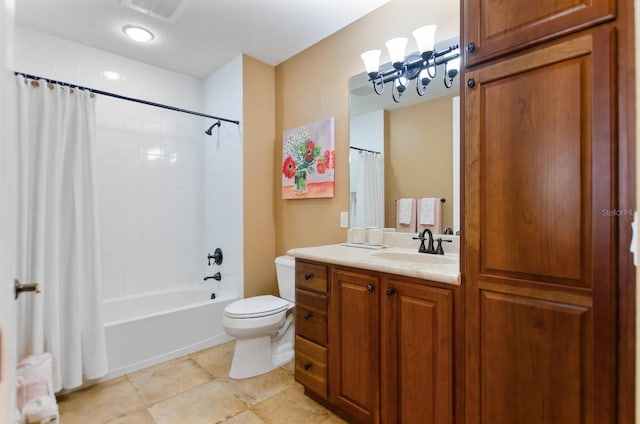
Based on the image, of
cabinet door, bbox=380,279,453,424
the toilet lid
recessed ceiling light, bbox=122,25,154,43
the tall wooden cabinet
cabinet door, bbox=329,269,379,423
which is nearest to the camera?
the tall wooden cabinet

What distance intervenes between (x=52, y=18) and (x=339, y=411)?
3.12 metres

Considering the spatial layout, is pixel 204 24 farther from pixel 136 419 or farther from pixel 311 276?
pixel 136 419

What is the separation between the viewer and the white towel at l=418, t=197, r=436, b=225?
1866mm

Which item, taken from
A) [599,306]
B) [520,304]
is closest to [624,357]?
[599,306]

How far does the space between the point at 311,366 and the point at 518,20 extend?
1787mm

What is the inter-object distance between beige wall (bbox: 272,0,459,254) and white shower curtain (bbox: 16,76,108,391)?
1395mm

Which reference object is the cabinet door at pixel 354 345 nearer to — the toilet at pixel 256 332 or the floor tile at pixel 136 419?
the toilet at pixel 256 332

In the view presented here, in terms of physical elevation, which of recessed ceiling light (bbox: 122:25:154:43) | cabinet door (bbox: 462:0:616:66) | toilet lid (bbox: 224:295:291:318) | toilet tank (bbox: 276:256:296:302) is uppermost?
recessed ceiling light (bbox: 122:25:154:43)

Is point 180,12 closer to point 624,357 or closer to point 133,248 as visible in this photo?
point 133,248

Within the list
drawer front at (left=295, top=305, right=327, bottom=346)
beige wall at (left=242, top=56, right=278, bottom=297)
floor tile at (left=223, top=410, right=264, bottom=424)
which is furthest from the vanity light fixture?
floor tile at (left=223, top=410, right=264, bottom=424)

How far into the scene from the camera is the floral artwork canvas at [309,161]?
7.88 ft

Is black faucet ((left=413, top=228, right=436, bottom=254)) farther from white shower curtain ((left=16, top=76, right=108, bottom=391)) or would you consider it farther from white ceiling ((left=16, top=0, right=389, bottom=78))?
white shower curtain ((left=16, top=76, right=108, bottom=391))

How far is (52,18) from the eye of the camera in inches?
86.2

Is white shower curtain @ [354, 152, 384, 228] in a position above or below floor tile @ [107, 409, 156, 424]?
above
